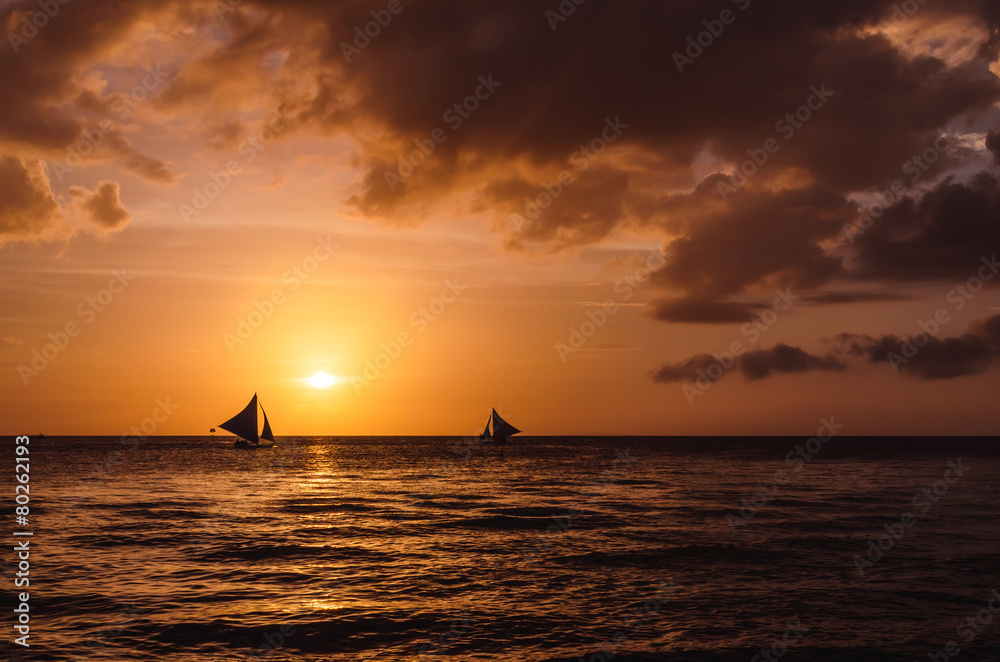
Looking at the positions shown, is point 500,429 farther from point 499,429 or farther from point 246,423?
point 246,423

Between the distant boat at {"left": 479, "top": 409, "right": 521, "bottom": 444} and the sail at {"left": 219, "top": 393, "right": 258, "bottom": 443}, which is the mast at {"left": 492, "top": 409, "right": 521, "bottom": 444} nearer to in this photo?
the distant boat at {"left": 479, "top": 409, "right": 521, "bottom": 444}

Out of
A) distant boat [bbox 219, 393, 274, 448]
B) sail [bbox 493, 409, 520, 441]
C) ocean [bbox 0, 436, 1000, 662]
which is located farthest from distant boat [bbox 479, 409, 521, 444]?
ocean [bbox 0, 436, 1000, 662]

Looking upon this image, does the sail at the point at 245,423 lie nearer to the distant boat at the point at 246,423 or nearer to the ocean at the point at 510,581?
the distant boat at the point at 246,423

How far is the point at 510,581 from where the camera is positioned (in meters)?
24.0

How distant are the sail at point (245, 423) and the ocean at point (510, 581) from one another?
81540mm

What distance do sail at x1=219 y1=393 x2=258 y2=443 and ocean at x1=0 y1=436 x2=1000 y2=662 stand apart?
81540 mm

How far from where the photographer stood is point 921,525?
37188 mm

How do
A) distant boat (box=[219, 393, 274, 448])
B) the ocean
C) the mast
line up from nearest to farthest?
the ocean
distant boat (box=[219, 393, 274, 448])
the mast

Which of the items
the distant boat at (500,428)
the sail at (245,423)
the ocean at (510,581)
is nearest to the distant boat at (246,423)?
the sail at (245,423)

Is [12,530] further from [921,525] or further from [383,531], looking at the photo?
[921,525]

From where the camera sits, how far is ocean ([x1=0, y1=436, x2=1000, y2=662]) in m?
17.2

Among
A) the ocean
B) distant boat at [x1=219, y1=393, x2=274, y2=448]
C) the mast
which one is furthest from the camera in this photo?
the mast

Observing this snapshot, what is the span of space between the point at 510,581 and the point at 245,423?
391 ft

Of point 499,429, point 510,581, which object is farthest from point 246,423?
point 510,581
